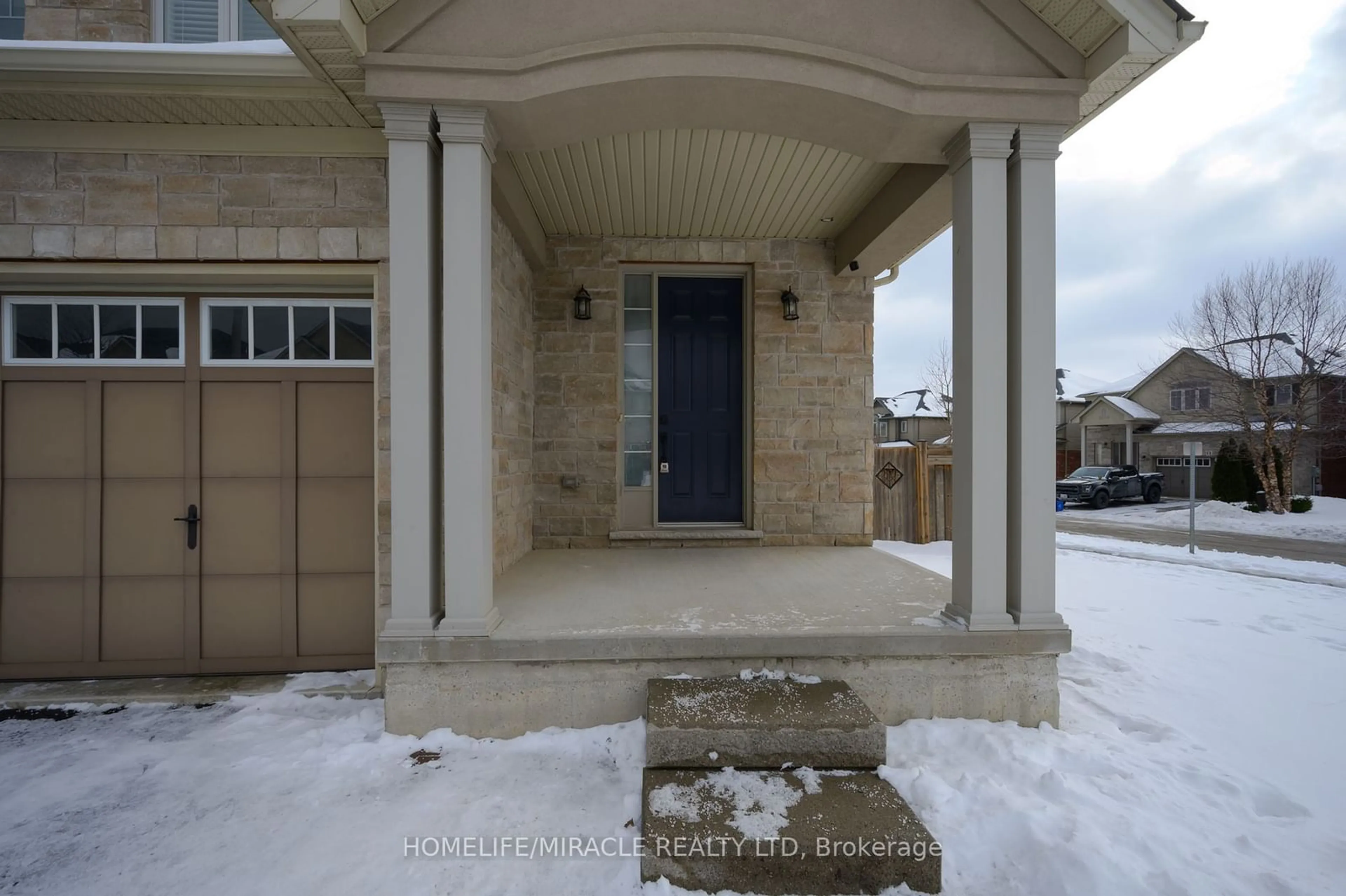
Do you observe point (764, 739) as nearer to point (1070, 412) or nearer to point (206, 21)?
point (206, 21)

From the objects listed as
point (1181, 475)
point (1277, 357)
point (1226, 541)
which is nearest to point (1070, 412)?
point (1181, 475)

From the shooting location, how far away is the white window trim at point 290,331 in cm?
340

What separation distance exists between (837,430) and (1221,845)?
3.46 meters

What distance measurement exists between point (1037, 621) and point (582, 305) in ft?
12.3

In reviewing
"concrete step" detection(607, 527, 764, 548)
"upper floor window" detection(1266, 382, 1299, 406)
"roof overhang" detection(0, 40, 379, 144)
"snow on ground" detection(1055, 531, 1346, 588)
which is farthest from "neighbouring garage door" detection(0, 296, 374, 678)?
"upper floor window" detection(1266, 382, 1299, 406)

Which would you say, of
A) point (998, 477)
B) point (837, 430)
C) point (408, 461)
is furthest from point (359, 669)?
point (837, 430)

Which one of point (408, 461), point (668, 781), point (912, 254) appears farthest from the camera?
point (912, 254)

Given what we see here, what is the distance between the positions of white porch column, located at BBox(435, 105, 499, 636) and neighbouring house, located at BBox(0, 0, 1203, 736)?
0.04ft

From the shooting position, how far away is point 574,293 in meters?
4.93

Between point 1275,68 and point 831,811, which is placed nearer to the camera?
point 831,811

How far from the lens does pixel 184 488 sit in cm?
337

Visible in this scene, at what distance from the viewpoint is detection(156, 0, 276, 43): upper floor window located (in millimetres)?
3289

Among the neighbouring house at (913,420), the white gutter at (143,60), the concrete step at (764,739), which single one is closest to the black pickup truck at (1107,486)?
the neighbouring house at (913,420)

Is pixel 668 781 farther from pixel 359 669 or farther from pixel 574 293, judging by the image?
pixel 574 293
